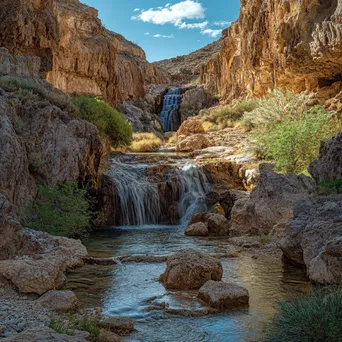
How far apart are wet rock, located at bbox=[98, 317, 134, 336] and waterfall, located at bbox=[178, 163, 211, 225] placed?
12.2 meters

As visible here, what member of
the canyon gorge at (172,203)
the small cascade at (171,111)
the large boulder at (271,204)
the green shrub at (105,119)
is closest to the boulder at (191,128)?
the canyon gorge at (172,203)

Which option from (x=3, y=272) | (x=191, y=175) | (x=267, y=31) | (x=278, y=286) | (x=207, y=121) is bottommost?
(x=278, y=286)

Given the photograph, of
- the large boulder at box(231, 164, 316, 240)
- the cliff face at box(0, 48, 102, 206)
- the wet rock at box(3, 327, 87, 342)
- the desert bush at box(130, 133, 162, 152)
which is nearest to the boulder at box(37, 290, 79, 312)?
the wet rock at box(3, 327, 87, 342)

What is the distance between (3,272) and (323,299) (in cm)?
497

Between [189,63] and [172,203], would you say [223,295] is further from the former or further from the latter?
[189,63]

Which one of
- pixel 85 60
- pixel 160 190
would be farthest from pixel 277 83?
pixel 85 60

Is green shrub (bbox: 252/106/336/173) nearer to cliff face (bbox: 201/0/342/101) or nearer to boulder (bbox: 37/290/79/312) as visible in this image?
cliff face (bbox: 201/0/342/101)

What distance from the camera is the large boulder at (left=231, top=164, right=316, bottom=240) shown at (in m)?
12.8

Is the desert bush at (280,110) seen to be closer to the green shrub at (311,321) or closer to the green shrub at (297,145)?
the green shrub at (297,145)

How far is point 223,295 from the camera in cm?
676

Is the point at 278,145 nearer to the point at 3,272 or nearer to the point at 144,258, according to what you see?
the point at 144,258

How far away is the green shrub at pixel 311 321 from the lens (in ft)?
13.3

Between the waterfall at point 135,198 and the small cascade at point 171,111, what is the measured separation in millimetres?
24469

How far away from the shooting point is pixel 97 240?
44.5ft
